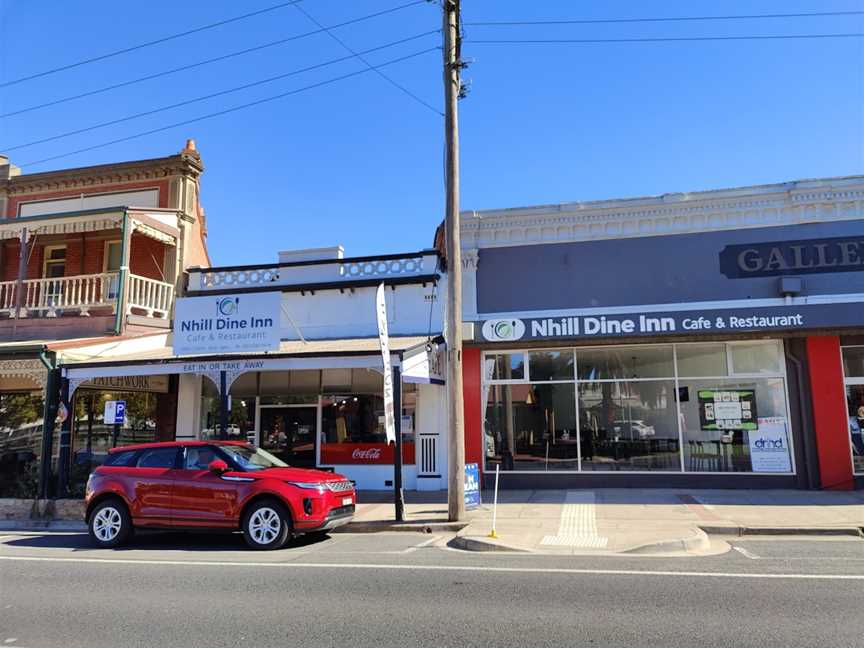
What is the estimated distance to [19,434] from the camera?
58.7ft

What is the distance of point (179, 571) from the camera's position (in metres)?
7.92

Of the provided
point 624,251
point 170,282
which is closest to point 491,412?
point 624,251

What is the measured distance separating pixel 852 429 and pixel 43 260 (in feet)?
71.9

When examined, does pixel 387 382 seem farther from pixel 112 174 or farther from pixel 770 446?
pixel 112 174

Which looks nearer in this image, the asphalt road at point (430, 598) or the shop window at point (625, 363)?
the asphalt road at point (430, 598)

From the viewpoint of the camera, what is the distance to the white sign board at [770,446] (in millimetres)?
13781

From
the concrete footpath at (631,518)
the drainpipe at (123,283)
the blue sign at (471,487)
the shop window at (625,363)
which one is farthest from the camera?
the drainpipe at (123,283)

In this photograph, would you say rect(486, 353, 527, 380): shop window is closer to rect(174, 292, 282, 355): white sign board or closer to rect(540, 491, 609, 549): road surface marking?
rect(540, 491, 609, 549): road surface marking

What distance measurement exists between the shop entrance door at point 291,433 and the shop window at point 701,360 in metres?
8.91

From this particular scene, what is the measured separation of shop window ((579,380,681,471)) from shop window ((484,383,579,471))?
344 mm

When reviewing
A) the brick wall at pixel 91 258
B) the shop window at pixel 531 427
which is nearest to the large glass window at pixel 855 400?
the shop window at pixel 531 427

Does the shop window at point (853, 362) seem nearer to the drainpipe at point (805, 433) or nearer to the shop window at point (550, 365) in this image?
the drainpipe at point (805, 433)

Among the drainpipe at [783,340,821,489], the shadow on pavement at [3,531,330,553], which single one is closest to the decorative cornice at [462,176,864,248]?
the drainpipe at [783,340,821,489]

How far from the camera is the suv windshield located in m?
9.88
